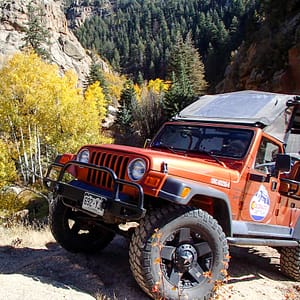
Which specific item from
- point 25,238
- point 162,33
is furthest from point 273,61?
point 162,33

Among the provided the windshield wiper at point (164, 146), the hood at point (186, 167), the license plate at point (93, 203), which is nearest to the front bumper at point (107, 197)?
the license plate at point (93, 203)

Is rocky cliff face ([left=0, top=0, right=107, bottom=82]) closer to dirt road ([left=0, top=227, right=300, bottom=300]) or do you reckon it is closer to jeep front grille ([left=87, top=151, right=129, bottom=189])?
dirt road ([left=0, top=227, right=300, bottom=300])

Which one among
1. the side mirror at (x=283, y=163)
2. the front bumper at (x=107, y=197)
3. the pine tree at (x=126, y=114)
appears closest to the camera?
the front bumper at (x=107, y=197)

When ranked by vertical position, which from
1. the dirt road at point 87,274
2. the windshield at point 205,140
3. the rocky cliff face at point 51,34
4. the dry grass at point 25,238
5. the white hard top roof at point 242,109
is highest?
the rocky cliff face at point 51,34

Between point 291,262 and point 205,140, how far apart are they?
2.32 m

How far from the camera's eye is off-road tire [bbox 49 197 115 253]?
5.04 meters

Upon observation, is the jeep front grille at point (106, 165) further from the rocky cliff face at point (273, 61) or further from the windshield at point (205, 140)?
the rocky cliff face at point (273, 61)

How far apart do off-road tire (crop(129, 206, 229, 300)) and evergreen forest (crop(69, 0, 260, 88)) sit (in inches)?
2509

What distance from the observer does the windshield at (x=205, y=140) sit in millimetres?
4867

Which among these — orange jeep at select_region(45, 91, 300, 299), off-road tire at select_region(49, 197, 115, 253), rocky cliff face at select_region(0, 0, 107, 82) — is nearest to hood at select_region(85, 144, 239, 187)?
orange jeep at select_region(45, 91, 300, 299)

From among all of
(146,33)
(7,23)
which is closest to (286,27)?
(7,23)

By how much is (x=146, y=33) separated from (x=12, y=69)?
110633mm

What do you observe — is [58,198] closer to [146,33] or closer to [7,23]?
[7,23]

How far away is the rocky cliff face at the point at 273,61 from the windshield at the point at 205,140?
19.7 meters
